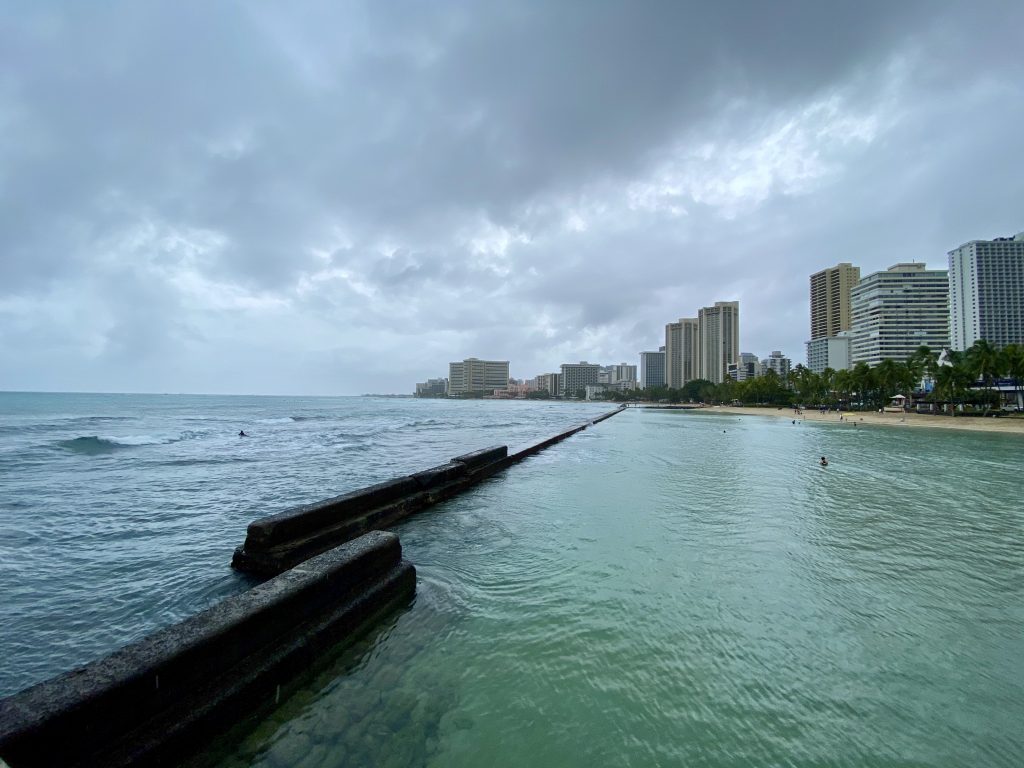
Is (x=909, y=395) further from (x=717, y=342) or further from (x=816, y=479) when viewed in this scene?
(x=717, y=342)

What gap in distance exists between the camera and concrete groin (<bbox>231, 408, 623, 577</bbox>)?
5.44 meters

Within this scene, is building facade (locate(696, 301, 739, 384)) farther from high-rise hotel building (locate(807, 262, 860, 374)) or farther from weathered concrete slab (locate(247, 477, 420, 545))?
weathered concrete slab (locate(247, 477, 420, 545))

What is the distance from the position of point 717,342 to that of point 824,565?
635ft

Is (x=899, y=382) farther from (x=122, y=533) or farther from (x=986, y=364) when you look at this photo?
(x=122, y=533)

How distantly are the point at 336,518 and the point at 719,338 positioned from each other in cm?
19507

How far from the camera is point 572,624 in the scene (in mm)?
4121

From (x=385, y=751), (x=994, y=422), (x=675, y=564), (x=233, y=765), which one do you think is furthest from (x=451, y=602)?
(x=994, y=422)

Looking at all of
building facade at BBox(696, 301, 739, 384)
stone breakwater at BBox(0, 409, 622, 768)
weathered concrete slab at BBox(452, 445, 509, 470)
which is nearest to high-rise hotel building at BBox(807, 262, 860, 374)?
building facade at BBox(696, 301, 739, 384)

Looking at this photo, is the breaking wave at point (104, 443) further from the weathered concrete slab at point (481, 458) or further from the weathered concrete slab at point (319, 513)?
the weathered concrete slab at point (319, 513)

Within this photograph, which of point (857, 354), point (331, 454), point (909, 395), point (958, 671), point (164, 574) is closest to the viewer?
point (958, 671)

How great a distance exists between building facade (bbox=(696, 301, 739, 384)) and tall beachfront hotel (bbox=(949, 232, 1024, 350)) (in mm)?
62546

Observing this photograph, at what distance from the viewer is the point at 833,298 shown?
16788cm

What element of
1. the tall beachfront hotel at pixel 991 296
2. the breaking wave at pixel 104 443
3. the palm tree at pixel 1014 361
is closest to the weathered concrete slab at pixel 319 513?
the breaking wave at pixel 104 443

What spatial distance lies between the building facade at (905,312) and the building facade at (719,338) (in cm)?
4781
